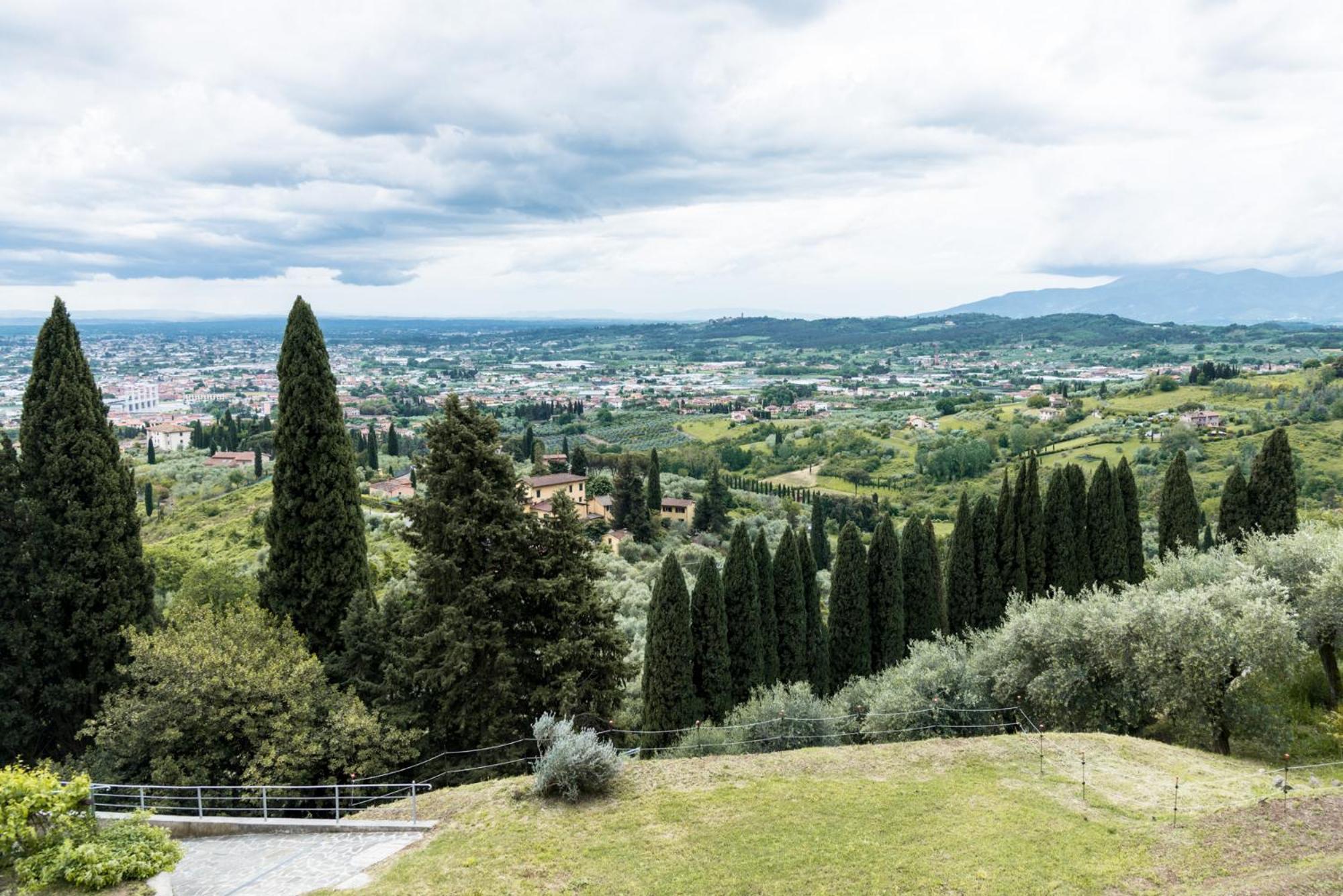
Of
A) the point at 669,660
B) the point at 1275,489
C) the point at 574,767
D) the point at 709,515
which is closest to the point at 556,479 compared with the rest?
the point at 709,515

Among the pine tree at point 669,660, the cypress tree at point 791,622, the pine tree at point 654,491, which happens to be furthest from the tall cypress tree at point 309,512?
the pine tree at point 654,491

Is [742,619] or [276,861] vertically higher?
[276,861]

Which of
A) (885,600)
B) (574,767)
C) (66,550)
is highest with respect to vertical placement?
(66,550)

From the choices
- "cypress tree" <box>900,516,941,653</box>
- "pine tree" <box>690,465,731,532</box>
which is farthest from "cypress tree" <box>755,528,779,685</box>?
"pine tree" <box>690,465,731,532</box>

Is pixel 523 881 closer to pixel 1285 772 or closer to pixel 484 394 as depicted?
pixel 1285 772

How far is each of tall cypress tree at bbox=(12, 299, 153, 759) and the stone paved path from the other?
7.56 m

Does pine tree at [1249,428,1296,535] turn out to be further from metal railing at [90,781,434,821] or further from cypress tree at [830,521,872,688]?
metal railing at [90,781,434,821]

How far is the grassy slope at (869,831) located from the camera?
11.2 m

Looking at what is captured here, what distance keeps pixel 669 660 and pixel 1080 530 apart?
2121 cm

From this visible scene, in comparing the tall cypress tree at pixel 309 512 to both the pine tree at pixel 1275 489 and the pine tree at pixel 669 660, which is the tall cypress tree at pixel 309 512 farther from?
the pine tree at pixel 1275 489

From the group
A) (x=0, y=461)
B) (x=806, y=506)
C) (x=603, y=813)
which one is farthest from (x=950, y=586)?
(x=806, y=506)

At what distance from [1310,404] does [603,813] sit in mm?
100010

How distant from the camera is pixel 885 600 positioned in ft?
102

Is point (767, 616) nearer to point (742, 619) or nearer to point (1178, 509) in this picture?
point (742, 619)
